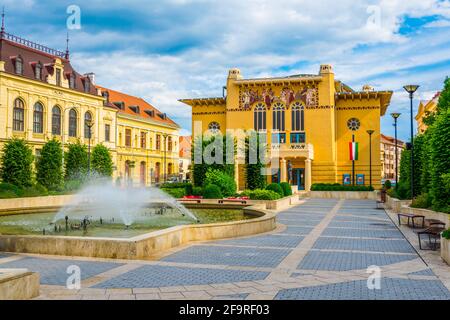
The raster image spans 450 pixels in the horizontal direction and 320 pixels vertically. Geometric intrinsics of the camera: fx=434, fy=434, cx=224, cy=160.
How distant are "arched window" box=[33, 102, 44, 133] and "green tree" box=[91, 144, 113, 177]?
6.13 metres

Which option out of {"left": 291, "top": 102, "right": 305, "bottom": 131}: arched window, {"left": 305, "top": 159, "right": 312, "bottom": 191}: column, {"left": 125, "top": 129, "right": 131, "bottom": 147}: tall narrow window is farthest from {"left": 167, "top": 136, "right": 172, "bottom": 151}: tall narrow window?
{"left": 305, "top": 159, "right": 312, "bottom": 191}: column

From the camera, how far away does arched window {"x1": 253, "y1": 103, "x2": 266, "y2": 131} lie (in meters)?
55.5

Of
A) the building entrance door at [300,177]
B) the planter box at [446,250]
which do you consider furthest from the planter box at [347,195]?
the planter box at [446,250]

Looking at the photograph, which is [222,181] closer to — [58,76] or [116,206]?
[116,206]

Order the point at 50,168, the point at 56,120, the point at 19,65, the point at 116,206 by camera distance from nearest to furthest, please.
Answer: the point at 116,206, the point at 50,168, the point at 19,65, the point at 56,120

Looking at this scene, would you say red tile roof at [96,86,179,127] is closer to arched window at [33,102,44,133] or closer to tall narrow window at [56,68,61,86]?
tall narrow window at [56,68,61,86]

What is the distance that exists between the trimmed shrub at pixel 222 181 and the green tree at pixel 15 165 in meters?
15.8

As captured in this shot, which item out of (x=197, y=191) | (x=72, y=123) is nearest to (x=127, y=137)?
(x=72, y=123)

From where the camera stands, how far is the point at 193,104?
5988cm

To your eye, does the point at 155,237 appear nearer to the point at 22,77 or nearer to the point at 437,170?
the point at 437,170

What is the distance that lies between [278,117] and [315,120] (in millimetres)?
4716

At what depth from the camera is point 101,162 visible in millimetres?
47844

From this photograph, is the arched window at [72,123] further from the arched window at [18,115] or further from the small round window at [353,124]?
the small round window at [353,124]
